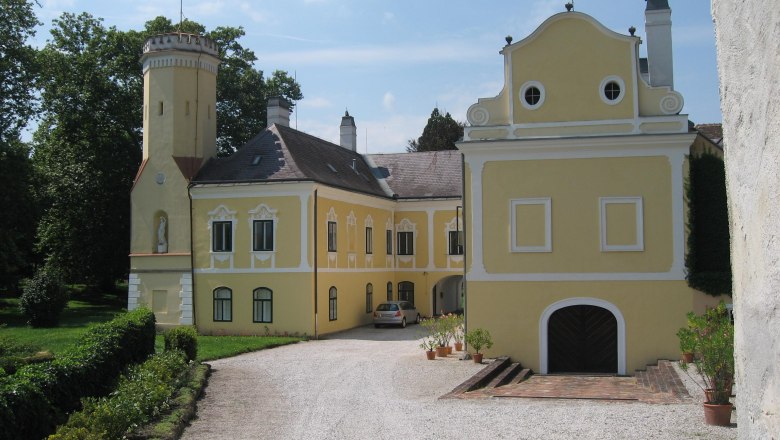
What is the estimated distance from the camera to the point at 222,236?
30.6 metres

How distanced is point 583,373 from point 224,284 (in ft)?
49.4

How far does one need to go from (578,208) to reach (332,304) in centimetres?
1264

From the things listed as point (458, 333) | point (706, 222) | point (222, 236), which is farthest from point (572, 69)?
point (222, 236)

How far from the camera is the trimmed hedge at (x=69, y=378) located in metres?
9.80

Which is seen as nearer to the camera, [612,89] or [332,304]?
[612,89]

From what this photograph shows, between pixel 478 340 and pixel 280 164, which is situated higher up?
pixel 280 164

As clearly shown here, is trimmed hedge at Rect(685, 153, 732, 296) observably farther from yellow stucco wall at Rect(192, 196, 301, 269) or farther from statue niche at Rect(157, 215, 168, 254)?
statue niche at Rect(157, 215, 168, 254)

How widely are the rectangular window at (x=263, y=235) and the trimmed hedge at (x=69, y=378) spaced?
38.6 ft

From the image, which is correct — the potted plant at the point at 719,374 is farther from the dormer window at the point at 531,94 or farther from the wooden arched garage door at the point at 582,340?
the dormer window at the point at 531,94

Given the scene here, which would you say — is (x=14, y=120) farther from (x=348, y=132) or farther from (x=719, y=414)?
(x=719, y=414)

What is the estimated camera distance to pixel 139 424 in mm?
11086

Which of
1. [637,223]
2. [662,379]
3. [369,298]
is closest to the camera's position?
[662,379]

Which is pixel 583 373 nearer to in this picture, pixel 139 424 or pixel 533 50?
pixel 533 50

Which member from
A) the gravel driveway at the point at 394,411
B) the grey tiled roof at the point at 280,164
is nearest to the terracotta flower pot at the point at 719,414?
the gravel driveway at the point at 394,411
